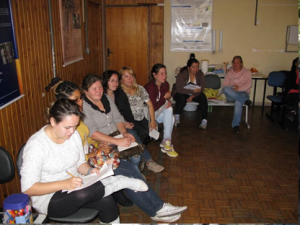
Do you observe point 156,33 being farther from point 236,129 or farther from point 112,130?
point 112,130

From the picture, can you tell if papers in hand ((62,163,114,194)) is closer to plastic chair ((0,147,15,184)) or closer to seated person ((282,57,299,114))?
plastic chair ((0,147,15,184))

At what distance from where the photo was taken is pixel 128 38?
265 inches

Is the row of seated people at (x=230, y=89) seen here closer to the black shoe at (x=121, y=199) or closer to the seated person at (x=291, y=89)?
the seated person at (x=291, y=89)

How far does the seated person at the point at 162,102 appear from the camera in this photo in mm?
3993

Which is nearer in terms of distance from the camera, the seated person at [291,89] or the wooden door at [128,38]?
the seated person at [291,89]

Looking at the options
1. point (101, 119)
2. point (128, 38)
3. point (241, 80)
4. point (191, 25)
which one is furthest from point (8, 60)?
point (191, 25)

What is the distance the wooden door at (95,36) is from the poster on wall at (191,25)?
156 centimetres

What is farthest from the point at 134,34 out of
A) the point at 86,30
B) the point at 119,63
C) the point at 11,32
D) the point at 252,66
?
Answer: the point at 11,32

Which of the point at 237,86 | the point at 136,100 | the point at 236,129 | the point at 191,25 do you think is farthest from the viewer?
the point at 191,25

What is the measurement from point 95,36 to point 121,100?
2.90 meters

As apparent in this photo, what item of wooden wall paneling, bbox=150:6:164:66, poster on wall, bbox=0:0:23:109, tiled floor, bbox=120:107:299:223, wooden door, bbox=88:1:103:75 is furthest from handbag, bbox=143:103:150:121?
wooden wall paneling, bbox=150:6:164:66

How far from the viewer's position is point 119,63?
6855 millimetres

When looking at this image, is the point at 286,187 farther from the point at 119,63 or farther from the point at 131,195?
the point at 119,63

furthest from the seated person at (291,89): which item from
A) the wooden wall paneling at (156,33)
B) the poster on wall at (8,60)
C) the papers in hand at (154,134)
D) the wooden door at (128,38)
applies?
the poster on wall at (8,60)
